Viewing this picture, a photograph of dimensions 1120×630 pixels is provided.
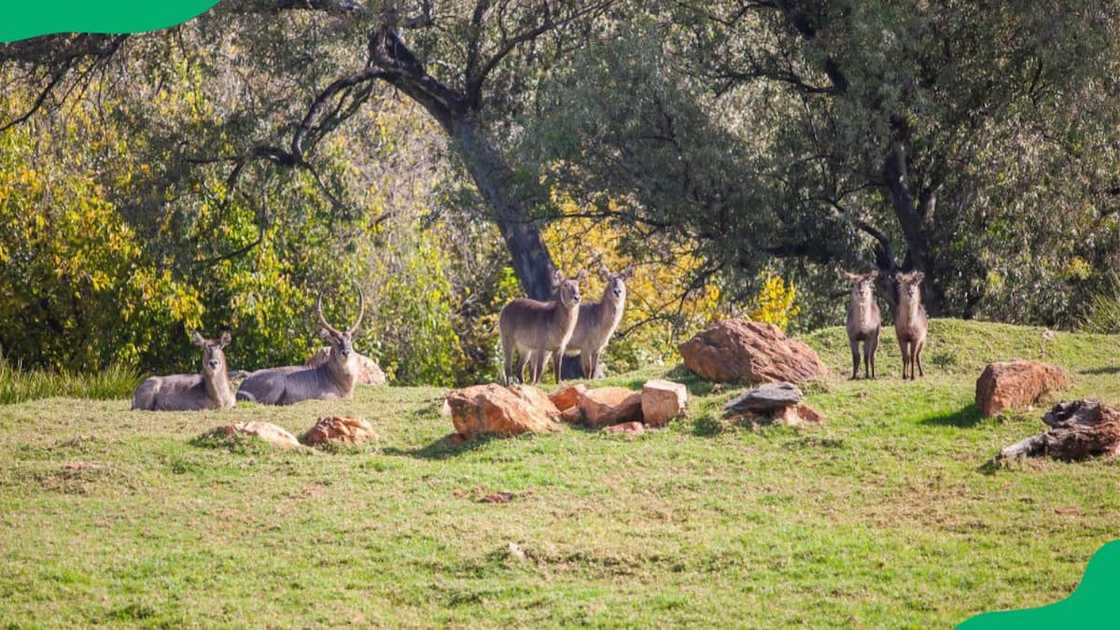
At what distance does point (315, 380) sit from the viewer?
56.2 ft

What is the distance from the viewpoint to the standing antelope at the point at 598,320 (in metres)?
17.4

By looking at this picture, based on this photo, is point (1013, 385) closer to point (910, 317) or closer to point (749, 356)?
point (910, 317)

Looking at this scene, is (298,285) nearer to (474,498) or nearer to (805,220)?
(805,220)

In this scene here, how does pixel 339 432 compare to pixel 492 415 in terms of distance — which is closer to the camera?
pixel 492 415

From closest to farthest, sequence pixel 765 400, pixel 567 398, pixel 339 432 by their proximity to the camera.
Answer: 1. pixel 765 400
2. pixel 339 432
3. pixel 567 398

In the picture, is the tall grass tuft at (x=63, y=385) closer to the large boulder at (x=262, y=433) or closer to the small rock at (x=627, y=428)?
the large boulder at (x=262, y=433)

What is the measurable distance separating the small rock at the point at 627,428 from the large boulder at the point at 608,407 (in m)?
0.15

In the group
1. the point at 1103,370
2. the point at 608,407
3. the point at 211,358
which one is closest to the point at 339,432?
the point at 608,407

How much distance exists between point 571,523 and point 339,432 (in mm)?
3127

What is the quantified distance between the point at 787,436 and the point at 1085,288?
927cm

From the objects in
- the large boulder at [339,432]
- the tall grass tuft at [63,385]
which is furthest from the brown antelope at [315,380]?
the large boulder at [339,432]

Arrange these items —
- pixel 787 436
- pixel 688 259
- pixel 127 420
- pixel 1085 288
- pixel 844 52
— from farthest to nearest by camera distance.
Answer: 1. pixel 688 259
2. pixel 1085 288
3. pixel 844 52
4. pixel 127 420
5. pixel 787 436

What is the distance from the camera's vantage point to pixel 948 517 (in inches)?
428

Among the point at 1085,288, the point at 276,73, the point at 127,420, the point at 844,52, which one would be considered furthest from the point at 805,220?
the point at 127,420
